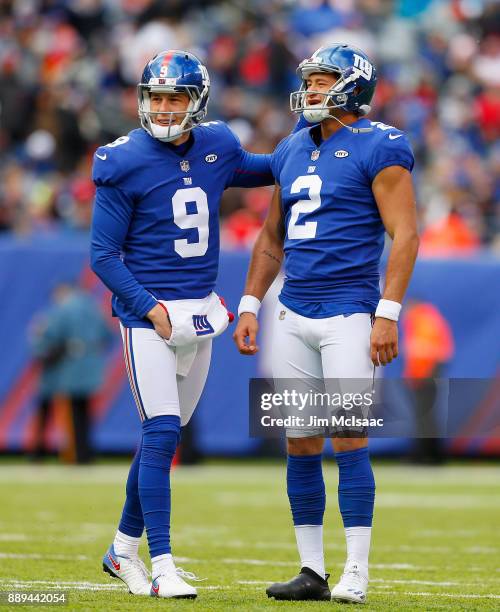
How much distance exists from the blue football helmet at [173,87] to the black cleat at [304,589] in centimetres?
173

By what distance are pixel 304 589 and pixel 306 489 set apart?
374mm

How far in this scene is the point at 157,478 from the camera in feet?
17.2

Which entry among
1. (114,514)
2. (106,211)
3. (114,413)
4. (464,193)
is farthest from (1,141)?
(106,211)

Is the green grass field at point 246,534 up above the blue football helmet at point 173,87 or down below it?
below

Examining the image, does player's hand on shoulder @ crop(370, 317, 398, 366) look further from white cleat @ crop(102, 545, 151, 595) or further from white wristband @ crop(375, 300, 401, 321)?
white cleat @ crop(102, 545, 151, 595)

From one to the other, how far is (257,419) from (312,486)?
1.40 feet

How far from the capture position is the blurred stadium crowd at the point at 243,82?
14.1 metres

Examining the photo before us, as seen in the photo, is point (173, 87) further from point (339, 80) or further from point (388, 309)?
point (388, 309)

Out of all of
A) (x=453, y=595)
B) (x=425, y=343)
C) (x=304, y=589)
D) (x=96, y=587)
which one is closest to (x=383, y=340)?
(x=304, y=589)

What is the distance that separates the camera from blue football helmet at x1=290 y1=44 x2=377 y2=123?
531cm

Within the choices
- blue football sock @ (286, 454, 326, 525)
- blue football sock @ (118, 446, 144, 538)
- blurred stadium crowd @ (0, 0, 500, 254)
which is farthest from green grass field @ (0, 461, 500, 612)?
blurred stadium crowd @ (0, 0, 500, 254)

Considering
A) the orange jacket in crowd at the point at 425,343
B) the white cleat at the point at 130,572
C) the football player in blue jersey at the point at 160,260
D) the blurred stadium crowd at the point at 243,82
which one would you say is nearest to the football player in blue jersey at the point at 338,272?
the football player in blue jersey at the point at 160,260

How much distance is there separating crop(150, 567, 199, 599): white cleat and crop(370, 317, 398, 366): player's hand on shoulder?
106 cm

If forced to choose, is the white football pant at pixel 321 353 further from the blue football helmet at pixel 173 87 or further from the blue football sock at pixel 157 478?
the blue football helmet at pixel 173 87
